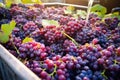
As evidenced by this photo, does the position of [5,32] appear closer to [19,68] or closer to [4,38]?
[4,38]

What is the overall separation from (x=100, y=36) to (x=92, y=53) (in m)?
0.22

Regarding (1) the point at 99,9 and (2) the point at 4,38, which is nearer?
(2) the point at 4,38

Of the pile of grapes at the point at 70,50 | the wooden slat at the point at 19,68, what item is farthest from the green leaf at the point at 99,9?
the wooden slat at the point at 19,68

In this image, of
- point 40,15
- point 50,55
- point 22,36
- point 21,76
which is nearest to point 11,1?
point 40,15

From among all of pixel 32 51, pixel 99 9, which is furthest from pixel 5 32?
pixel 99 9

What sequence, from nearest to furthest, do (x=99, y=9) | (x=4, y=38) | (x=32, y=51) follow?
(x=32, y=51) → (x=4, y=38) → (x=99, y=9)

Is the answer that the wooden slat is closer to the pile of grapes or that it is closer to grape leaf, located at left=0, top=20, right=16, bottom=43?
the pile of grapes

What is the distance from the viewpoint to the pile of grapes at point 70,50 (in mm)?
741

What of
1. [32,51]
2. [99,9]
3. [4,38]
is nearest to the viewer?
[32,51]

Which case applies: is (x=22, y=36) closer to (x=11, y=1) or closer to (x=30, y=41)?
(x=30, y=41)

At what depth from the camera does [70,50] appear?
2.86 feet

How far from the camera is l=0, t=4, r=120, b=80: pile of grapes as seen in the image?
0.74 meters

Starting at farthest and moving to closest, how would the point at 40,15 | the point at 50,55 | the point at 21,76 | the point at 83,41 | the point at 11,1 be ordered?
the point at 11,1 → the point at 40,15 → the point at 83,41 → the point at 50,55 → the point at 21,76

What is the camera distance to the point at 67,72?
0.75 meters
